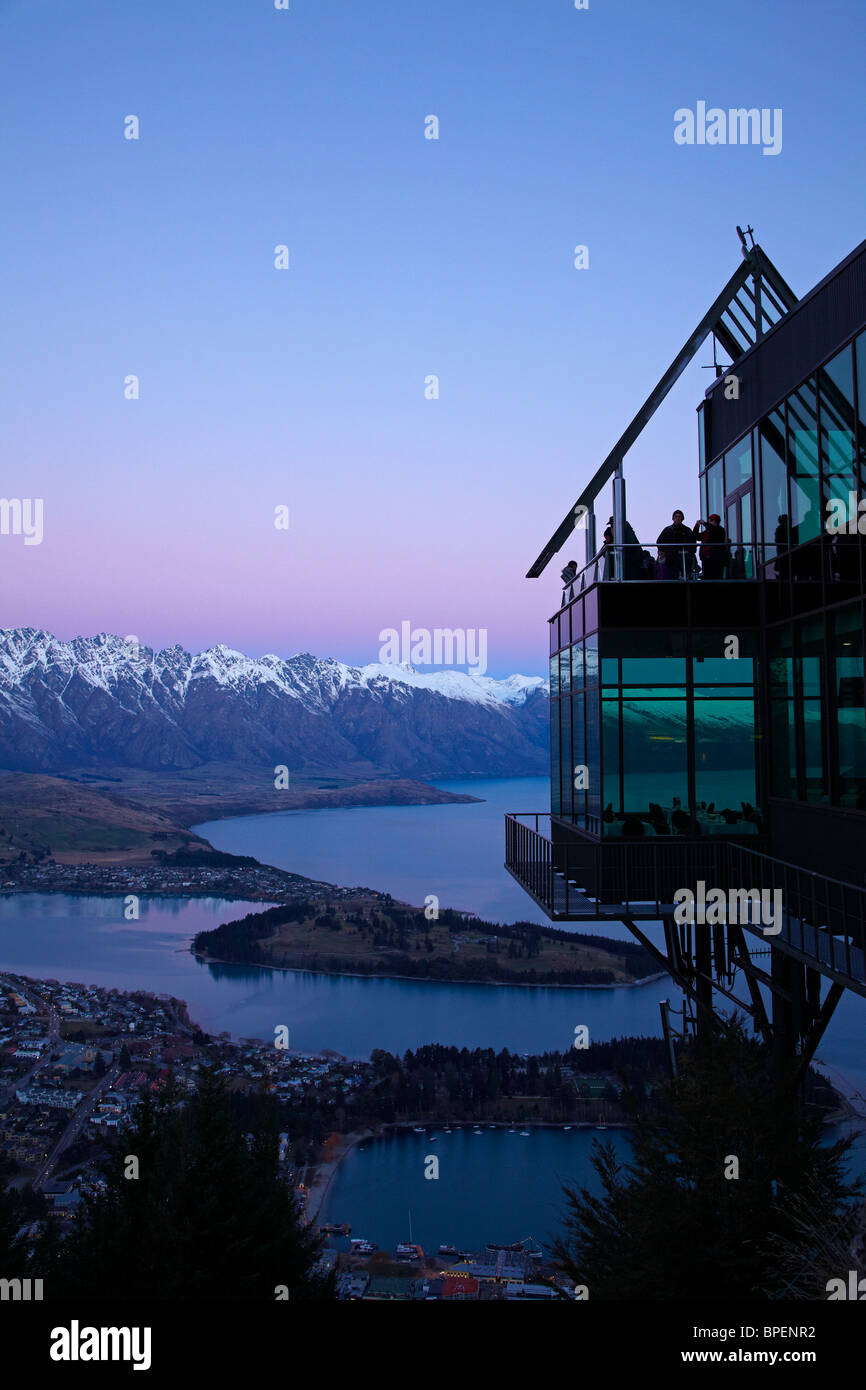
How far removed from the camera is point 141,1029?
9394 cm

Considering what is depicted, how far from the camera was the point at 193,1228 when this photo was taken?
63.6 ft

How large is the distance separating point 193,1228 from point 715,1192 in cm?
1072

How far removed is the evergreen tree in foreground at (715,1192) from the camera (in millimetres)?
12586

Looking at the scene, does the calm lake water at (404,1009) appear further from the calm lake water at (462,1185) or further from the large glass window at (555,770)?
the large glass window at (555,770)

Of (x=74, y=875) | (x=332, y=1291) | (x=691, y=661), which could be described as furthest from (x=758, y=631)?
(x=74, y=875)

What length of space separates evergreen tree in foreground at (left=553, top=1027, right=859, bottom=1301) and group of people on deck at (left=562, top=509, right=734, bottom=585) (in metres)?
6.84

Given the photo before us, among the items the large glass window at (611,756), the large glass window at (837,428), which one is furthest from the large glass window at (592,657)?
the large glass window at (837,428)

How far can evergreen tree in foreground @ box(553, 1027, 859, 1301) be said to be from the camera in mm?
12586

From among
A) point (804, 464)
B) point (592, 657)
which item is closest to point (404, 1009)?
point (592, 657)

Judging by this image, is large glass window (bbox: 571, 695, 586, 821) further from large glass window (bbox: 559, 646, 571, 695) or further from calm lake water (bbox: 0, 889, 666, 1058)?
calm lake water (bbox: 0, 889, 666, 1058)

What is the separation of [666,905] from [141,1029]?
8857cm

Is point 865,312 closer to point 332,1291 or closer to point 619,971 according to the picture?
point 332,1291

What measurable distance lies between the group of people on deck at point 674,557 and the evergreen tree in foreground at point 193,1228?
13516 mm

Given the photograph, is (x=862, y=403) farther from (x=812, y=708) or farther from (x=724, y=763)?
(x=724, y=763)
